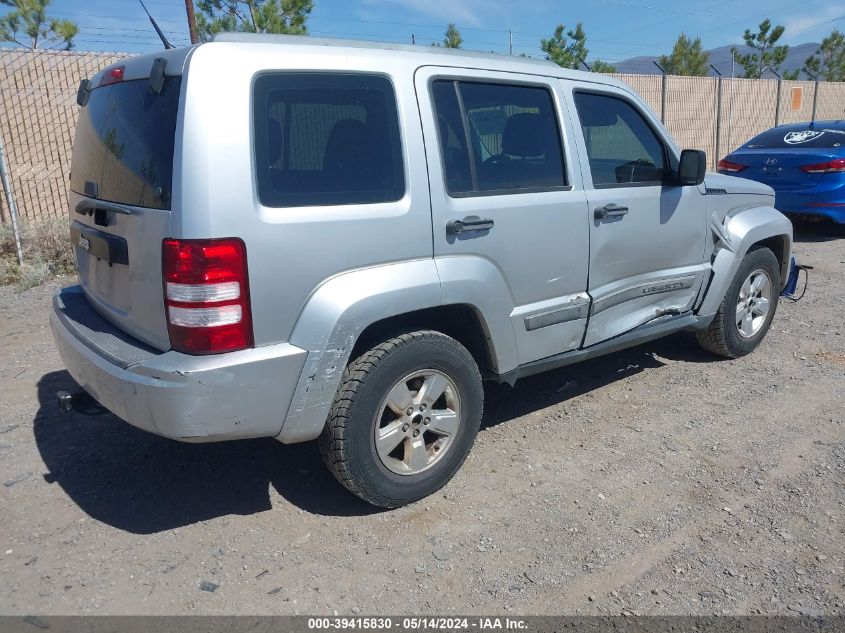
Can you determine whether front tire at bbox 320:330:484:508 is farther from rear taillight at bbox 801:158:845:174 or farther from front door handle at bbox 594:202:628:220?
rear taillight at bbox 801:158:845:174

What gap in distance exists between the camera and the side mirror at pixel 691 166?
4258 mm

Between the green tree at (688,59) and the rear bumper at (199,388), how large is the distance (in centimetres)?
3063

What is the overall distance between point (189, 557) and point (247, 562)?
0.84 feet

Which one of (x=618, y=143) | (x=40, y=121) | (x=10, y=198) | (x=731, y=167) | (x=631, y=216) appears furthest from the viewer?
(x=731, y=167)

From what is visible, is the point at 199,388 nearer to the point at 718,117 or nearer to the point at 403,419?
the point at 403,419

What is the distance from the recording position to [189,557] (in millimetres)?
2992

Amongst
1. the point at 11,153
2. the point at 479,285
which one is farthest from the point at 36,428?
the point at 11,153

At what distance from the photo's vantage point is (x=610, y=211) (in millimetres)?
3916

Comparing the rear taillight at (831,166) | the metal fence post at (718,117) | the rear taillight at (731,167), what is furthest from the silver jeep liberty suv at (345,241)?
the metal fence post at (718,117)

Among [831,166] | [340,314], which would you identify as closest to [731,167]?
[831,166]

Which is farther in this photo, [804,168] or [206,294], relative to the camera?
[804,168]

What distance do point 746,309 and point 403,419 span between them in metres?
3.23

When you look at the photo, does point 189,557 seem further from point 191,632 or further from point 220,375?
point 220,375

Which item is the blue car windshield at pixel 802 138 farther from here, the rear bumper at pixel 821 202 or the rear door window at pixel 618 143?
the rear door window at pixel 618 143
